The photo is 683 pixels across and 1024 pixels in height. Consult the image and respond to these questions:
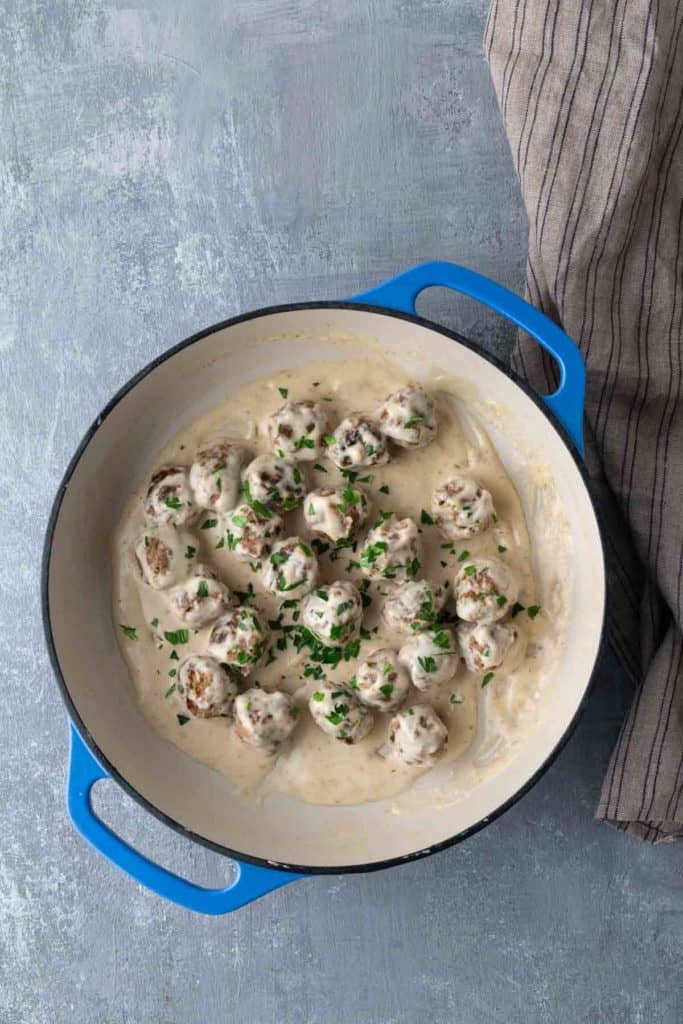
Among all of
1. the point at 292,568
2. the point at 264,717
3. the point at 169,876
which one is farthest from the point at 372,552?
the point at 169,876

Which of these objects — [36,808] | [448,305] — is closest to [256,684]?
[36,808]

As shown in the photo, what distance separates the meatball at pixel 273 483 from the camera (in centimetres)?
191

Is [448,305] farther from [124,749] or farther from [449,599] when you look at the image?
[124,749]

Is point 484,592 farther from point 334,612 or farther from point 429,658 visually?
point 334,612

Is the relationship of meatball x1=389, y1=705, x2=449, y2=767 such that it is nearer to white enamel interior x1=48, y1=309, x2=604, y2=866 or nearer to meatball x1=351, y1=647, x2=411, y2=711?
meatball x1=351, y1=647, x2=411, y2=711

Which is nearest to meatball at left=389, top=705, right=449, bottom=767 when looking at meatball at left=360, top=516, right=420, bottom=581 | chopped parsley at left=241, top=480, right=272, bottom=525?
meatball at left=360, top=516, right=420, bottom=581

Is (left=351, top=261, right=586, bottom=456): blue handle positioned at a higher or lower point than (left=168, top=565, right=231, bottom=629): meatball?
higher

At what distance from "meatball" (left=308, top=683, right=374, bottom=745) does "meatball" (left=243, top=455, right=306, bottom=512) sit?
382mm

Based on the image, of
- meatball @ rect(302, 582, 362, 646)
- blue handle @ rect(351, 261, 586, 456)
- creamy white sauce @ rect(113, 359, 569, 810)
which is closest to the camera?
blue handle @ rect(351, 261, 586, 456)

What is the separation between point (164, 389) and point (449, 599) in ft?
2.42

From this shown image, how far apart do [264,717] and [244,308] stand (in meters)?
0.86

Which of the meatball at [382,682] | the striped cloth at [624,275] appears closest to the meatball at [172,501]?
the meatball at [382,682]

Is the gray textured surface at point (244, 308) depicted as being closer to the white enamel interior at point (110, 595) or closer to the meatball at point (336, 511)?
the white enamel interior at point (110, 595)

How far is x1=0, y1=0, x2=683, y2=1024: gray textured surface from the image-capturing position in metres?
2.07
